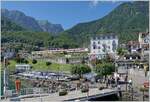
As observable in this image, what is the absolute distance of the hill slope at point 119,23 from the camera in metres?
95.4

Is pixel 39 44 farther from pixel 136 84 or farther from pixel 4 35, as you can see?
pixel 136 84

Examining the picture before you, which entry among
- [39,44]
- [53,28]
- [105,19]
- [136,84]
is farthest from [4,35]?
[53,28]

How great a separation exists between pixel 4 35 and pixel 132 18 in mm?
33369

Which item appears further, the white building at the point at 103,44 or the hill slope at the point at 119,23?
the hill slope at the point at 119,23

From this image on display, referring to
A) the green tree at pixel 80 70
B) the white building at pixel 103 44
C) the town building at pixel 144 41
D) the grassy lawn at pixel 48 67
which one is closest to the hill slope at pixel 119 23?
the white building at pixel 103 44

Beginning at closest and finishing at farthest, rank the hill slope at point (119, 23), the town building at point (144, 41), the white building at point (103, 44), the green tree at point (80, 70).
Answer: the green tree at point (80, 70) → the town building at point (144, 41) → the white building at point (103, 44) → the hill slope at point (119, 23)

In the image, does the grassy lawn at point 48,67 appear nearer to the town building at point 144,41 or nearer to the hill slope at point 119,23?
the town building at point 144,41

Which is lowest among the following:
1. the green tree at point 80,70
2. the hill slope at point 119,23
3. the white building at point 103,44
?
the green tree at point 80,70

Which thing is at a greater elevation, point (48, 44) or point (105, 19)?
point (105, 19)

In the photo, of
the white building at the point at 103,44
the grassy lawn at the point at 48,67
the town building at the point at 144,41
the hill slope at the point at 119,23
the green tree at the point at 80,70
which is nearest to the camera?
the green tree at the point at 80,70

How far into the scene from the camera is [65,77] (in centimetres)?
3228

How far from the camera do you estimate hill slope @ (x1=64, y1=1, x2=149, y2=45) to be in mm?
95375

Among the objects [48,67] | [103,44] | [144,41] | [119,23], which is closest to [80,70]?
[48,67]

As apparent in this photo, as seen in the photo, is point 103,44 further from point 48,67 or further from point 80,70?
point 80,70
